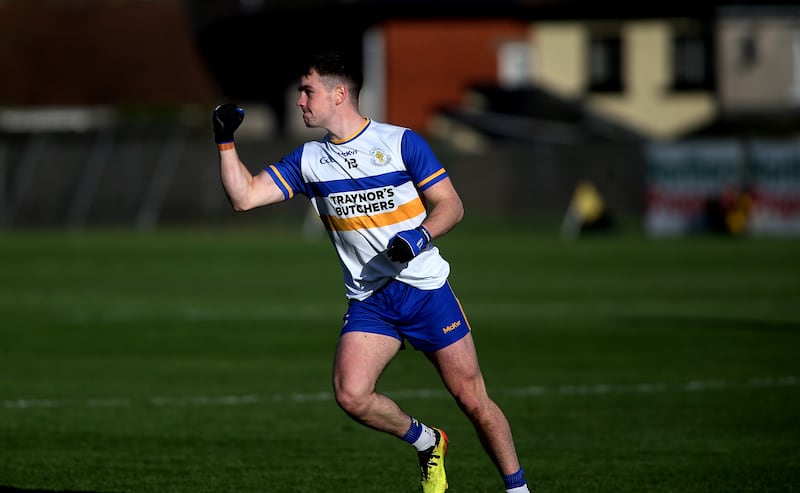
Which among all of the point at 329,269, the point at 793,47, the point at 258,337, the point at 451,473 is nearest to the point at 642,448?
the point at 451,473

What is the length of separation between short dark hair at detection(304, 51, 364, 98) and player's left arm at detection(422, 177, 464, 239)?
684mm

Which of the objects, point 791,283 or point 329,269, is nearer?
point 791,283

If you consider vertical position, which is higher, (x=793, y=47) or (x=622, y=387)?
(x=622, y=387)

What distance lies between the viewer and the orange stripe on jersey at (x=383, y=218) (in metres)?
7.67

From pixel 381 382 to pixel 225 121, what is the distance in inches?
237

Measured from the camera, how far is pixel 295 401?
1216 cm

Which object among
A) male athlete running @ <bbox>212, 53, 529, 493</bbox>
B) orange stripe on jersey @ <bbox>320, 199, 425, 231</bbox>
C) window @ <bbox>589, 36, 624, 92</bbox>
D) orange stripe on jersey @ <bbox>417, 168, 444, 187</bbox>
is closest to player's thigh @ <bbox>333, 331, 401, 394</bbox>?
male athlete running @ <bbox>212, 53, 529, 493</bbox>

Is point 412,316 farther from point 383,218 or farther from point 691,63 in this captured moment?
point 691,63

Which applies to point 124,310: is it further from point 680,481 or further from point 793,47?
point 793,47

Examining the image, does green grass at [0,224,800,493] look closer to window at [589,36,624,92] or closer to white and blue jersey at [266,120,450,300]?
white and blue jersey at [266,120,450,300]

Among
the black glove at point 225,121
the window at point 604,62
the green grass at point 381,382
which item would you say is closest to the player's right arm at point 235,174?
the black glove at point 225,121

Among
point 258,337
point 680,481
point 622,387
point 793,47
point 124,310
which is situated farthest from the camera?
point 793,47

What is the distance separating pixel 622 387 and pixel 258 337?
18.5ft

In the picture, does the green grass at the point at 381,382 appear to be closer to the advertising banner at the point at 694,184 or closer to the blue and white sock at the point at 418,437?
the blue and white sock at the point at 418,437
